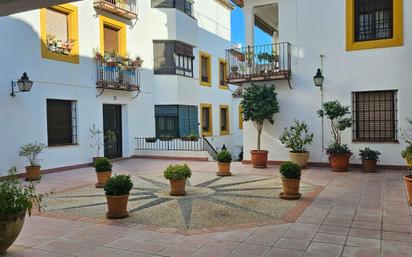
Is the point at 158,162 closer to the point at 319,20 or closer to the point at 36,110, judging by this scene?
the point at 36,110

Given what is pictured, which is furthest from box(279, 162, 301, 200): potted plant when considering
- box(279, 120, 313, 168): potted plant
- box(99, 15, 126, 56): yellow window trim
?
box(99, 15, 126, 56): yellow window trim

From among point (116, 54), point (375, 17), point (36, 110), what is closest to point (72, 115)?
point (36, 110)

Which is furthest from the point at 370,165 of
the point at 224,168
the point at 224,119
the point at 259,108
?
the point at 224,119

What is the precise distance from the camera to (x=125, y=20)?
14.6 m

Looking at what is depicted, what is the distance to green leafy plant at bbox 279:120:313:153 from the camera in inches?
440

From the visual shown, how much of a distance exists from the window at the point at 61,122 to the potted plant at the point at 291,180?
8022 millimetres

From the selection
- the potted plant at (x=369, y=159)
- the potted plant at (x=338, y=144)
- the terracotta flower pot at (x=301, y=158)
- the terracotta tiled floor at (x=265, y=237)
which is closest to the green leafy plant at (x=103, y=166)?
the terracotta tiled floor at (x=265, y=237)

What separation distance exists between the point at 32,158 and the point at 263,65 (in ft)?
25.9

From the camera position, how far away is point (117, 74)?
13.9 metres

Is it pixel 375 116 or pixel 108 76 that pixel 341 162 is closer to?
pixel 375 116

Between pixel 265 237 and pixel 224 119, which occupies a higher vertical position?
pixel 224 119

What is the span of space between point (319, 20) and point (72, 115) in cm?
881

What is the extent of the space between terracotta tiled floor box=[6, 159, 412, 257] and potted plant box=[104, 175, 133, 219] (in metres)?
0.24

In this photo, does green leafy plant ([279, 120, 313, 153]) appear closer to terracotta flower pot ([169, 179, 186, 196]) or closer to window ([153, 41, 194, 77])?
terracotta flower pot ([169, 179, 186, 196])
